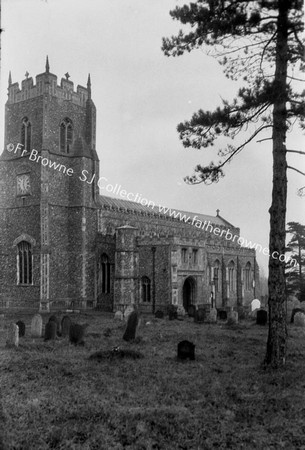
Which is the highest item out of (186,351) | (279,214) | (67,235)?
(67,235)

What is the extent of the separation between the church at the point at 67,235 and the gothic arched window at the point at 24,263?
6 centimetres

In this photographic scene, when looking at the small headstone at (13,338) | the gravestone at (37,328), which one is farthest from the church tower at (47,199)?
the small headstone at (13,338)

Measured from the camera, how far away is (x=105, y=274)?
29516 millimetres

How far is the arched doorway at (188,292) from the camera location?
2950 centimetres

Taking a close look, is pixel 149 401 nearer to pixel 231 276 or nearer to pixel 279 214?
pixel 279 214

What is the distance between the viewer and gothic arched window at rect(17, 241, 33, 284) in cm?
2870

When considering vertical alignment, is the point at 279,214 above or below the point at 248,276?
above

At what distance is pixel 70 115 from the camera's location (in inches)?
1196

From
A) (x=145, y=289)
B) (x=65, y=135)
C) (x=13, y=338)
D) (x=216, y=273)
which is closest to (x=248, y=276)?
(x=216, y=273)

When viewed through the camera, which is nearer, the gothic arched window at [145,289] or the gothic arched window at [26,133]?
the gothic arched window at [145,289]

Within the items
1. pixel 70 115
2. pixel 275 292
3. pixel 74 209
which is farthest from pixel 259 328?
pixel 70 115

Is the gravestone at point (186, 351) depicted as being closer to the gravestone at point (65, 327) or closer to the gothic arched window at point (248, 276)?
the gravestone at point (65, 327)

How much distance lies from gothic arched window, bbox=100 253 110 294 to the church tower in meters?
0.75

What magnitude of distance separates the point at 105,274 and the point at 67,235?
357 centimetres
